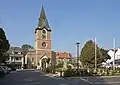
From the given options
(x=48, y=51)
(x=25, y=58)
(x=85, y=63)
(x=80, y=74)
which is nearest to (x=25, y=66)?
(x=25, y=58)

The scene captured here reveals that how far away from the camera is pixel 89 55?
7469 cm

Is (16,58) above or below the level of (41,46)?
below

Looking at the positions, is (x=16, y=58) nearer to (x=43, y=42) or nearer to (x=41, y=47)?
(x=41, y=47)

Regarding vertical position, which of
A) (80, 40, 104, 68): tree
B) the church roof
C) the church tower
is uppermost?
the church roof

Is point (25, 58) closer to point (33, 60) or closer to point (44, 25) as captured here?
point (33, 60)

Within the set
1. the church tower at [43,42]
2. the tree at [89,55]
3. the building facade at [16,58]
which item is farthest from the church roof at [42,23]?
the tree at [89,55]

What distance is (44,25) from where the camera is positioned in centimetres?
12575

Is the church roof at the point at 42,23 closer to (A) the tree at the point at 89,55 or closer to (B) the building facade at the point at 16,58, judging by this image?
(B) the building facade at the point at 16,58

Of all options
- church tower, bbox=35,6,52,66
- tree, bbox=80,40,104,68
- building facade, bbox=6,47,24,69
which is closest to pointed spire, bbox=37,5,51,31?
church tower, bbox=35,6,52,66

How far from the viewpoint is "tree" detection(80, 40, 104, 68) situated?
74.1 metres

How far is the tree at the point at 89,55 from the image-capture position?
7406 centimetres

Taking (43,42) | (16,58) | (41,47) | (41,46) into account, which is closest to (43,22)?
(43,42)

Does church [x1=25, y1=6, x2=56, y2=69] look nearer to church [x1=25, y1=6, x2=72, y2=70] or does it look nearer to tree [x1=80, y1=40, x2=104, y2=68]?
church [x1=25, y1=6, x2=72, y2=70]

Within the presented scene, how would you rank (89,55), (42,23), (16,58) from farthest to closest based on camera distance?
1. (16,58)
2. (42,23)
3. (89,55)
